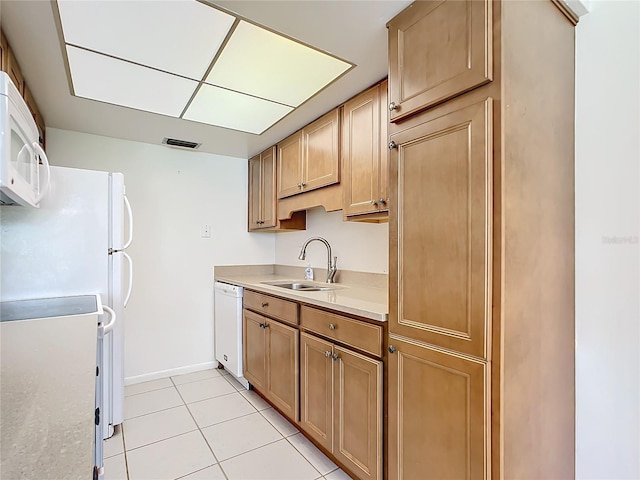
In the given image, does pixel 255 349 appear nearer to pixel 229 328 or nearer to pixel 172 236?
pixel 229 328

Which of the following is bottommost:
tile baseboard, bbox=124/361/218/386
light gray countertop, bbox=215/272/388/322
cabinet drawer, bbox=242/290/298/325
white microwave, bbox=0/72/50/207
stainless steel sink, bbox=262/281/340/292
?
tile baseboard, bbox=124/361/218/386

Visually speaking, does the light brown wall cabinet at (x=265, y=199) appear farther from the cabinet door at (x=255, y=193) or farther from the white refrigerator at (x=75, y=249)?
the white refrigerator at (x=75, y=249)

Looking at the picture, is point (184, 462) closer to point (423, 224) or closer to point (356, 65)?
point (423, 224)

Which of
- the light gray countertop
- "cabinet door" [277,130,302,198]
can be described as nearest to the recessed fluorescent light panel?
"cabinet door" [277,130,302,198]

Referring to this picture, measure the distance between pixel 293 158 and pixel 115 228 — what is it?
1346 millimetres

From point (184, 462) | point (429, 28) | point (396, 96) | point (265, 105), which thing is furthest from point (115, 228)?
point (429, 28)

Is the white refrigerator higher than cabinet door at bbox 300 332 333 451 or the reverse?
higher

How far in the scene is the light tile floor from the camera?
70.4 inches

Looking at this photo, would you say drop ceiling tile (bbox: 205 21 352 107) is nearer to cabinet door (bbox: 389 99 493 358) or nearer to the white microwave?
cabinet door (bbox: 389 99 493 358)

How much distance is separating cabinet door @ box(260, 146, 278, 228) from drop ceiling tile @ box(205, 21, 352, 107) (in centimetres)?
97

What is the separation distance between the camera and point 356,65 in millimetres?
1749

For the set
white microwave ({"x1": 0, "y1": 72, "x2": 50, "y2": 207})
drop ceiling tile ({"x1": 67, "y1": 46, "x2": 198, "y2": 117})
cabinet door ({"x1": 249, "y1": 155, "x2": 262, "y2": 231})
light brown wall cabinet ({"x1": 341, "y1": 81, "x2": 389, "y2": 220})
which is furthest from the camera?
cabinet door ({"x1": 249, "y1": 155, "x2": 262, "y2": 231})

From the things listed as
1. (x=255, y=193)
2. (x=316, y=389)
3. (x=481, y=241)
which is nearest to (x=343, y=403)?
(x=316, y=389)
